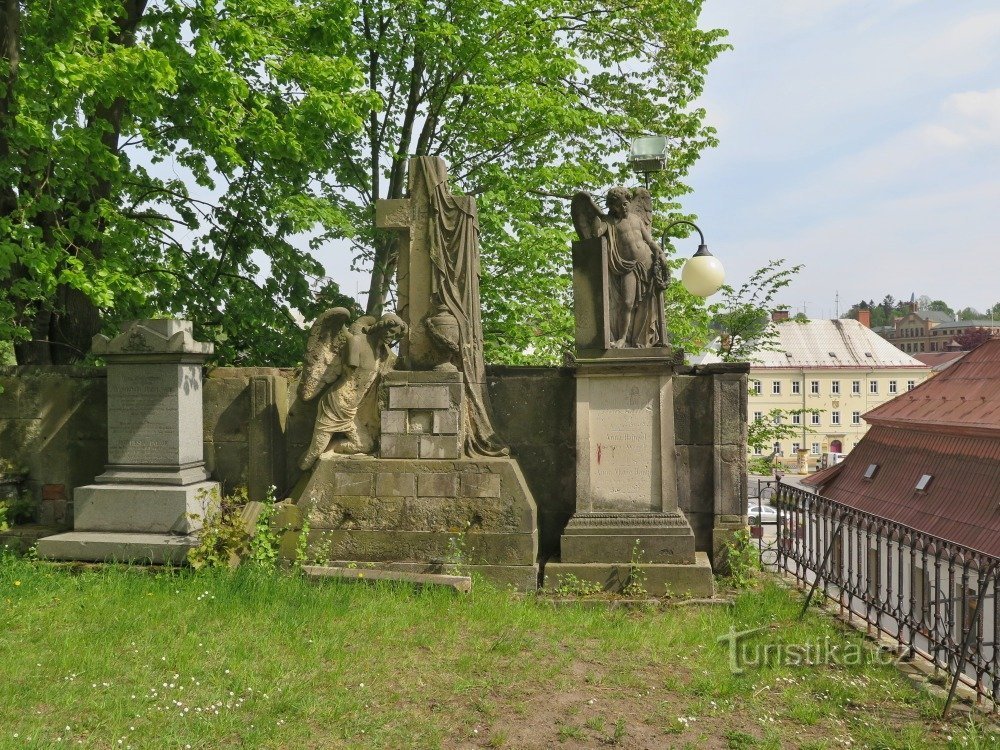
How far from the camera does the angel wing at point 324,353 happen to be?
7492 millimetres

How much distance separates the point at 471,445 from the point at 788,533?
3194mm

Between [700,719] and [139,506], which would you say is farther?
[139,506]

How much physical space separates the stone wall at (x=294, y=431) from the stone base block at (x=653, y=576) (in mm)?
742

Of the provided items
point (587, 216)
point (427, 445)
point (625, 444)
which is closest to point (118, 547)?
point (427, 445)

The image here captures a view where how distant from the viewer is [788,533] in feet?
25.0

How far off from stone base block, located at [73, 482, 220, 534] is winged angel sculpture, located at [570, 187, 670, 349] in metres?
4.20

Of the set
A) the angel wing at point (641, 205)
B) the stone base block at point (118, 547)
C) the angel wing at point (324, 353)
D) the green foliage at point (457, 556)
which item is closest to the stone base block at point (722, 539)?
the green foliage at point (457, 556)

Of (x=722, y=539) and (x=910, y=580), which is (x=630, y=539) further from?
(x=910, y=580)

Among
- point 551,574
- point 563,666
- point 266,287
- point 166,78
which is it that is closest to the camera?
point 563,666

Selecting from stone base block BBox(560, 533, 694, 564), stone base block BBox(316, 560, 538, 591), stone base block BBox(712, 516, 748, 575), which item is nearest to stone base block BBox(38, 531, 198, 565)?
stone base block BBox(316, 560, 538, 591)

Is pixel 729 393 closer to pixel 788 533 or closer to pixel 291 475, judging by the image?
pixel 788 533

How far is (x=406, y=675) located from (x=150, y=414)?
13.5 ft

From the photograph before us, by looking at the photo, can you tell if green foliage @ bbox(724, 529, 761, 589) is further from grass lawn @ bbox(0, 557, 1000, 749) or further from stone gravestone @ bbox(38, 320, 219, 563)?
stone gravestone @ bbox(38, 320, 219, 563)

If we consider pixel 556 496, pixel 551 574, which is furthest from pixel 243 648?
pixel 556 496
